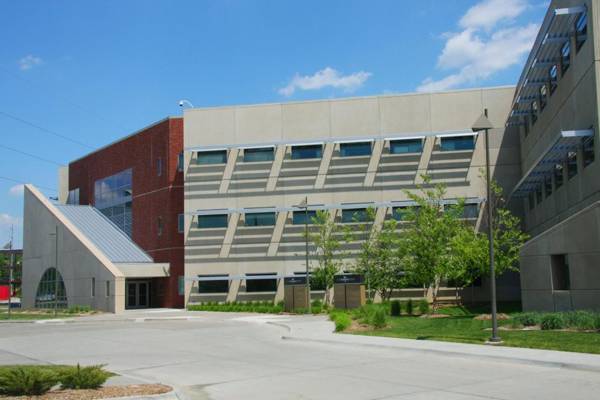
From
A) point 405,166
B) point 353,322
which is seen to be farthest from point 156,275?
point 353,322

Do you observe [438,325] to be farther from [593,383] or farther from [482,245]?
[593,383]

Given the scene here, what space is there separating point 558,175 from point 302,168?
20450 mm

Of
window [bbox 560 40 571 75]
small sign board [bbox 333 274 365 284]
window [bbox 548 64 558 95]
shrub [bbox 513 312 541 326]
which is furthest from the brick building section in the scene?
shrub [bbox 513 312 541 326]

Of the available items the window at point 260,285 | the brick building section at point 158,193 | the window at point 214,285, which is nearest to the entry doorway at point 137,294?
the brick building section at point 158,193

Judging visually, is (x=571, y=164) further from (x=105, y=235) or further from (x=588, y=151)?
(x=105, y=235)

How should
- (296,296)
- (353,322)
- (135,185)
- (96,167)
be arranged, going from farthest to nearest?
(96,167) < (135,185) < (296,296) < (353,322)

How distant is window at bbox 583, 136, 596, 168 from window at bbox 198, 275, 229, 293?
94.3 feet

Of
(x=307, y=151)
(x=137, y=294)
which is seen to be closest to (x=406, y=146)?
(x=307, y=151)

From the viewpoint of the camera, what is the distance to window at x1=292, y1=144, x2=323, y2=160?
47.2m

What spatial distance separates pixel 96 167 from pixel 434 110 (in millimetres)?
33254

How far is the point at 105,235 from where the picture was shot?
55094mm

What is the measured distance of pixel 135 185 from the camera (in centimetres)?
5500

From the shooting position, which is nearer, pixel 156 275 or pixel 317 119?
pixel 317 119

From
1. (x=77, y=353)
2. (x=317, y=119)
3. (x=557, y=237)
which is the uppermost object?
(x=317, y=119)
